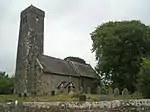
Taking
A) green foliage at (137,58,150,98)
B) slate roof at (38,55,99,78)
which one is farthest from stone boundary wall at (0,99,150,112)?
slate roof at (38,55,99,78)

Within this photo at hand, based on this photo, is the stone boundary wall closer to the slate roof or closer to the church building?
the church building

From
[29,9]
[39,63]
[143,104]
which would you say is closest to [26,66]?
[39,63]

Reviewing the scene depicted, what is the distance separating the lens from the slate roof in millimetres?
40938

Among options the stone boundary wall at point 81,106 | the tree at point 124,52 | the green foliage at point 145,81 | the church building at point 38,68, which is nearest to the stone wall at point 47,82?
the church building at point 38,68

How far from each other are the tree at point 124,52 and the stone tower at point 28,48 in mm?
11549

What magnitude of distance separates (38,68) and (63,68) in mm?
5656

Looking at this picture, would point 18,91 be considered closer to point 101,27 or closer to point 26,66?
point 26,66

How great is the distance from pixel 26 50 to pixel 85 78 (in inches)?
483

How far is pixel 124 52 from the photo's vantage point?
119ft

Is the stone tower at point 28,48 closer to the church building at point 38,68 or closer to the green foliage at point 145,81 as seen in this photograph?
the church building at point 38,68

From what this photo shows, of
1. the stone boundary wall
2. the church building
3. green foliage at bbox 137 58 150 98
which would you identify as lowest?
the stone boundary wall

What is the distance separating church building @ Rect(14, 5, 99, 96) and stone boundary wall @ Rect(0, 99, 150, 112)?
12931 mm

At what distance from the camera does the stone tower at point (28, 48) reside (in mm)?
40219

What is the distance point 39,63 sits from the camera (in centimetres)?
3991
